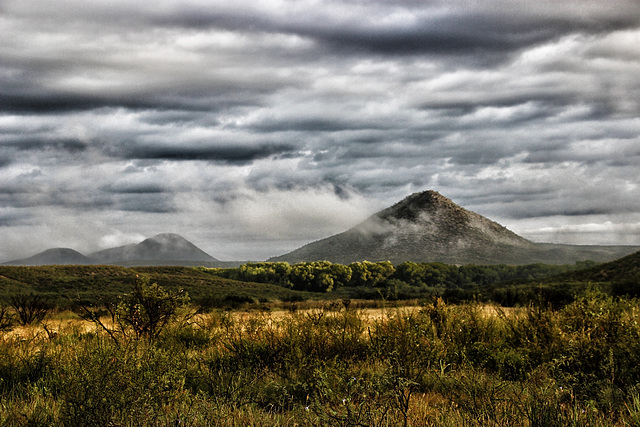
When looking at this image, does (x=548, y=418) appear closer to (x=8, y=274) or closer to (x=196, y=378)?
(x=196, y=378)

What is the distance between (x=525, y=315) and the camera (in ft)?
47.2

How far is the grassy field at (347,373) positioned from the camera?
6234 mm

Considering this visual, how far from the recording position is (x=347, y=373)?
9.21 metres

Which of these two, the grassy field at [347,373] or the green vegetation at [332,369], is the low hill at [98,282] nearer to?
the green vegetation at [332,369]

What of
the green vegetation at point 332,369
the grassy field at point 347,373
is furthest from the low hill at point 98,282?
the grassy field at point 347,373

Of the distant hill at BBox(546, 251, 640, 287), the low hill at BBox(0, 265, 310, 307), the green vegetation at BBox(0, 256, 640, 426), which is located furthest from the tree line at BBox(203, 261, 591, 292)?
the green vegetation at BBox(0, 256, 640, 426)

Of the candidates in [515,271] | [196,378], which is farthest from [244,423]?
[515,271]

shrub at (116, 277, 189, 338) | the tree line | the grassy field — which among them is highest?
shrub at (116, 277, 189, 338)

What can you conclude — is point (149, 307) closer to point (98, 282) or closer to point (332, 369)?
point (332, 369)

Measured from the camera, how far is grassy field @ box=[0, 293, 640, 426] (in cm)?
623

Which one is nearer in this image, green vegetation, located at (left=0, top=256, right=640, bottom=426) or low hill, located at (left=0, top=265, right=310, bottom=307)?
green vegetation, located at (left=0, top=256, right=640, bottom=426)

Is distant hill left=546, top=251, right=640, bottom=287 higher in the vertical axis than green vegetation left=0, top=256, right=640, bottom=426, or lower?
lower

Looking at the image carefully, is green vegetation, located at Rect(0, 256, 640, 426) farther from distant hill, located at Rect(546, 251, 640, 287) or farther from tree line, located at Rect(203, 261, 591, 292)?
tree line, located at Rect(203, 261, 591, 292)

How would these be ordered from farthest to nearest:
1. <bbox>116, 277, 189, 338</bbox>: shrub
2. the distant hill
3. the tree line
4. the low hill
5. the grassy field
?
the tree line, the distant hill, the low hill, <bbox>116, 277, 189, 338</bbox>: shrub, the grassy field
